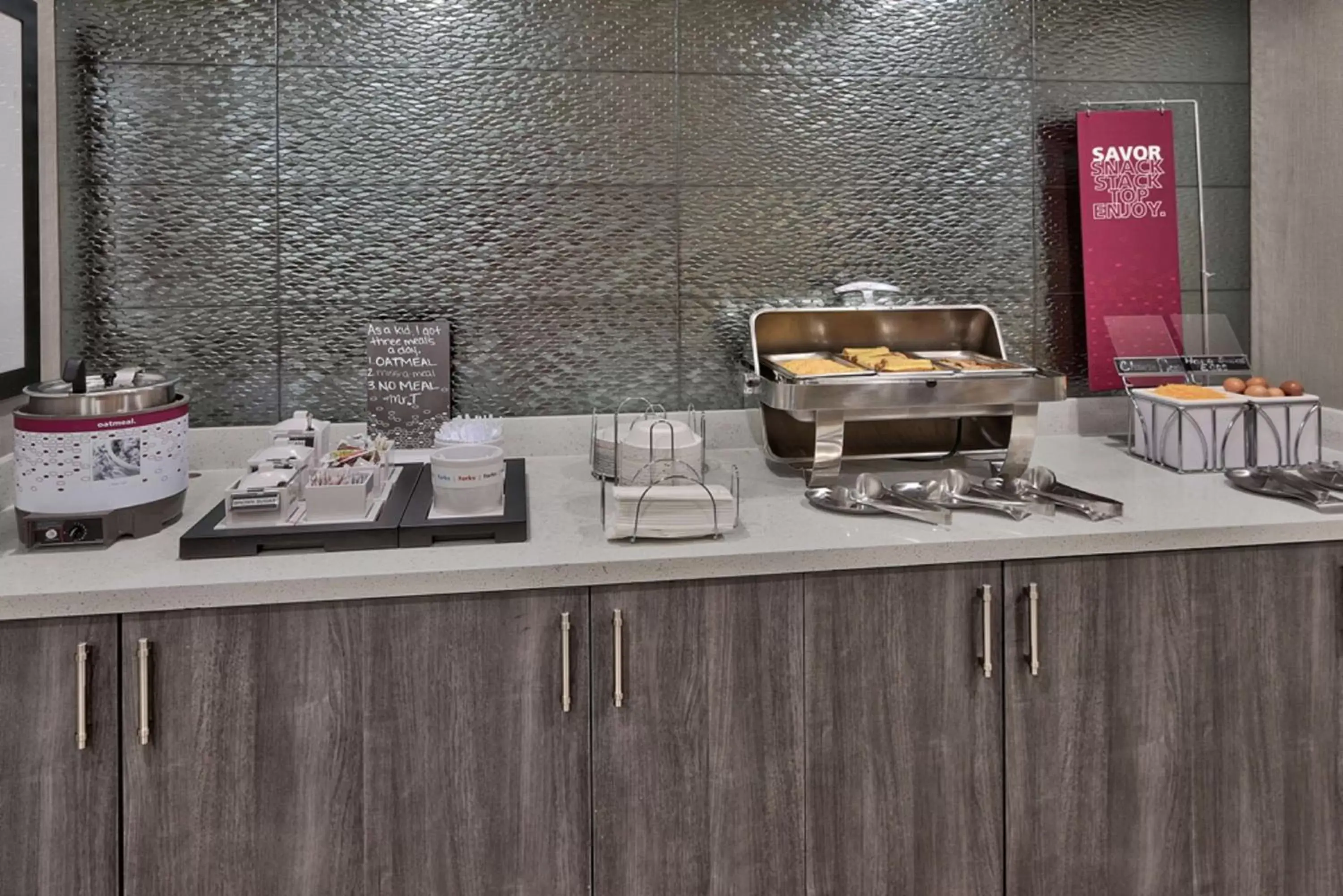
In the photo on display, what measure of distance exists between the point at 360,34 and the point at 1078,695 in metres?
2.10

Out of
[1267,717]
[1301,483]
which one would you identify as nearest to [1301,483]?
[1301,483]

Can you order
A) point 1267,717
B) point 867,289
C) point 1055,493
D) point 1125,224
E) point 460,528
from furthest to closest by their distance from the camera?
point 1125,224 → point 867,289 → point 1055,493 → point 1267,717 → point 460,528

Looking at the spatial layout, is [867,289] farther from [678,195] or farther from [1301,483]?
[1301,483]

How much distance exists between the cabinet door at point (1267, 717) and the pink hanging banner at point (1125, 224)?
89cm

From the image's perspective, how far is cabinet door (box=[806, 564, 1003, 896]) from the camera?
1521 mm

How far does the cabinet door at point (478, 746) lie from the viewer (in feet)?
4.63

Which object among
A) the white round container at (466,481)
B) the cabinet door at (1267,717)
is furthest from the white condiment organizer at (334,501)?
the cabinet door at (1267,717)

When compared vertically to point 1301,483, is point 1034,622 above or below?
below

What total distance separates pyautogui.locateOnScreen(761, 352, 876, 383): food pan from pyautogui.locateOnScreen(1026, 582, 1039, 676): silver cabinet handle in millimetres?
529

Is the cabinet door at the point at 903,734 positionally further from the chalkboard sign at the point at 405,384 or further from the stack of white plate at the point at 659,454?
the chalkboard sign at the point at 405,384

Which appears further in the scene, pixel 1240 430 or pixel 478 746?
pixel 1240 430

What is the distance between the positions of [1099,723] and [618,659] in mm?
875

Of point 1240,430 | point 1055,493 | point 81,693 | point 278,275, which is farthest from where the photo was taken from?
point 278,275

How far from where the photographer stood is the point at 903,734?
154cm
